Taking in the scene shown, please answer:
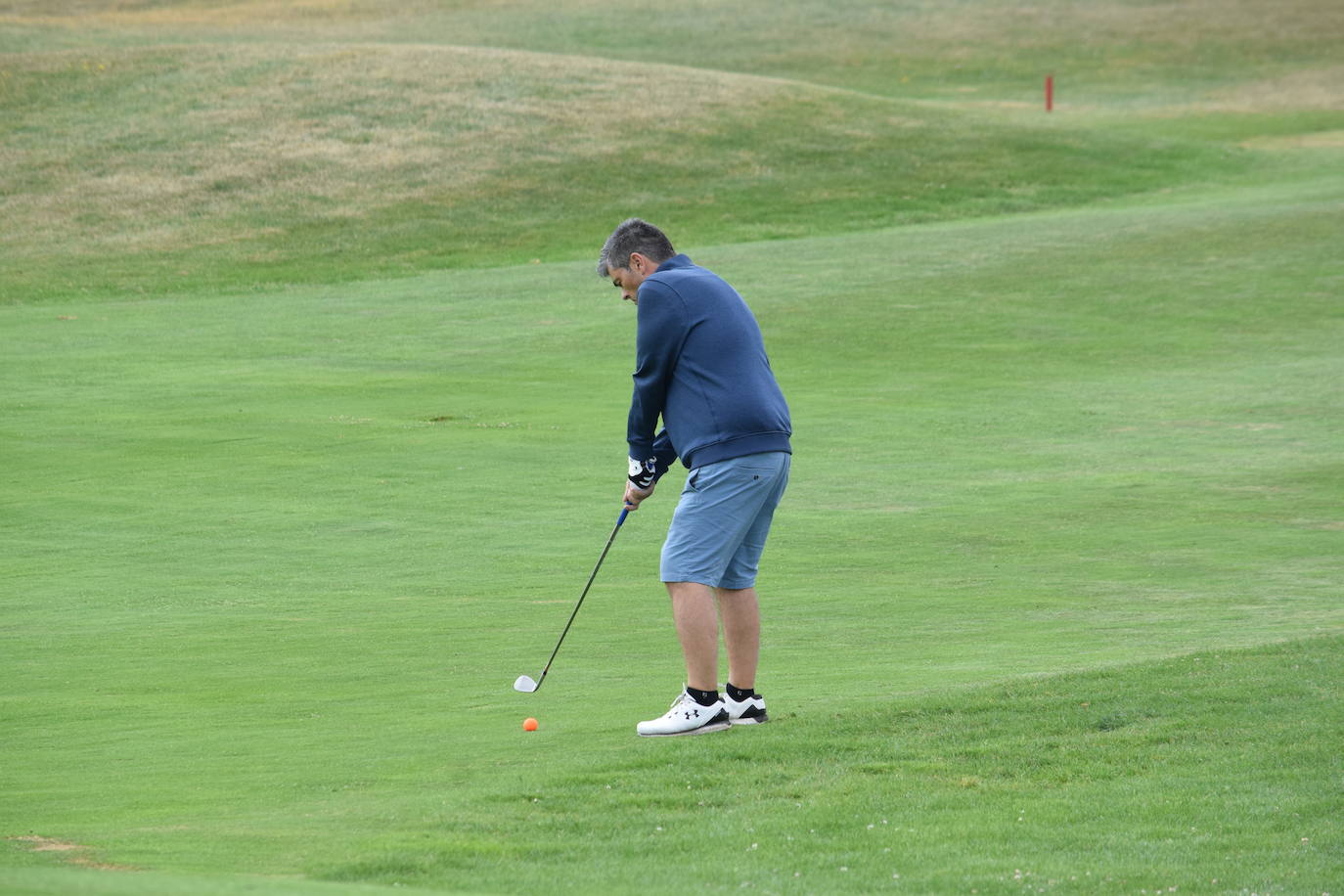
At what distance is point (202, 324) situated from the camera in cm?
2473

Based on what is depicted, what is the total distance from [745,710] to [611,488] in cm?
802

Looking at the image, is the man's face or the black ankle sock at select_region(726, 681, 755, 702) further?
the man's face

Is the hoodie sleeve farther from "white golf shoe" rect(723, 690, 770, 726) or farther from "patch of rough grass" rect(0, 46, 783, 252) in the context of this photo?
"patch of rough grass" rect(0, 46, 783, 252)

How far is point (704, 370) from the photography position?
786cm

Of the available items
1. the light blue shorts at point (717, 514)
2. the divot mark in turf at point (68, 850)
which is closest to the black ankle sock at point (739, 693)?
the light blue shorts at point (717, 514)

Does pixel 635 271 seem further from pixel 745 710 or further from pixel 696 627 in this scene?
pixel 745 710

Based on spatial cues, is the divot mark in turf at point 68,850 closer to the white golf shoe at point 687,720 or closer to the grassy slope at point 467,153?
the white golf shoe at point 687,720

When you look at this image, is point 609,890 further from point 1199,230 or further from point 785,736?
point 1199,230

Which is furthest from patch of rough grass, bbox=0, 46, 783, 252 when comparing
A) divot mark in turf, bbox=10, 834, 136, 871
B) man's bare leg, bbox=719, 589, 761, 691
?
divot mark in turf, bbox=10, 834, 136, 871

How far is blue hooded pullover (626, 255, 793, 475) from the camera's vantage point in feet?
25.7

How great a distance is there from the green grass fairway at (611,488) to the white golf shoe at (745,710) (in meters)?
0.25

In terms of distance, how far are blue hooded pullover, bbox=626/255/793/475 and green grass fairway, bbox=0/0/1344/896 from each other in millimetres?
1287

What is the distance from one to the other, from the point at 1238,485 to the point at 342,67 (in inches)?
1272

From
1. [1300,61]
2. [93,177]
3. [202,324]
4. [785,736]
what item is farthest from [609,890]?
[1300,61]
